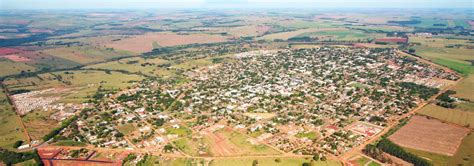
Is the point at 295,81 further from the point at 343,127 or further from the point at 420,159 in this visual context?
the point at 420,159

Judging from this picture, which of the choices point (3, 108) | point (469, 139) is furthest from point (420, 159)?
point (3, 108)

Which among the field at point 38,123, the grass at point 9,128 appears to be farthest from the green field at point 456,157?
the grass at point 9,128

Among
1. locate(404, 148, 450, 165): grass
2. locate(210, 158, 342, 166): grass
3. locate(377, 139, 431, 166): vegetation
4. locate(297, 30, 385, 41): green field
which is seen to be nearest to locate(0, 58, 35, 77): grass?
locate(210, 158, 342, 166): grass

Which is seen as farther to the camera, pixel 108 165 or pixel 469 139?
pixel 469 139

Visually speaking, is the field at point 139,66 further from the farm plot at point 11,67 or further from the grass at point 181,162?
the grass at point 181,162

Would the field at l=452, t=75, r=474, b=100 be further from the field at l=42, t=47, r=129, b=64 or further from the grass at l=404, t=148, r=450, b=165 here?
the field at l=42, t=47, r=129, b=64

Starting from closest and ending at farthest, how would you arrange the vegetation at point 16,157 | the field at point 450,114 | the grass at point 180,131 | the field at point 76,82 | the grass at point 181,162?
the grass at point 181,162 → the vegetation at point 16,157 → the grass at point 180,131 → the field at point 450,114 → the field at point 76,82
